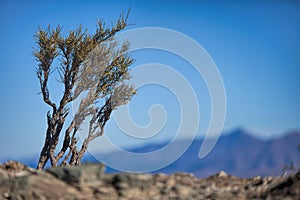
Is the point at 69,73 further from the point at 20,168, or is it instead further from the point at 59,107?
the point at 20,168

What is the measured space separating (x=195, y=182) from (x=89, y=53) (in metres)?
13.3

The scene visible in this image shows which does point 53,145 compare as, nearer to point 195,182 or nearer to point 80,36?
point 80,36

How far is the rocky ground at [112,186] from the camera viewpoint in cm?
1148

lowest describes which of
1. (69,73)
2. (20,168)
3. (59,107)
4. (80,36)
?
(20,168)

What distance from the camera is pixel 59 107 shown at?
78.3ft

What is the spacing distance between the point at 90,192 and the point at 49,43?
1390 cm

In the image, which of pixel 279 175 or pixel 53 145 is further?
pixel 53 145

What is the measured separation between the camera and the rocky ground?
11484mm

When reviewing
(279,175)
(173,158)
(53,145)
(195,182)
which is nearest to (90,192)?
(195,182)

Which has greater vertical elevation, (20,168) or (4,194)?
(20,168)

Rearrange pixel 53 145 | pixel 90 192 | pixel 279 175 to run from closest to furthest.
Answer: pixel 90 192
pixel 279 175
pixel 53 145

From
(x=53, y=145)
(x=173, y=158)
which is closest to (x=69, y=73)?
(x=53, y=145)

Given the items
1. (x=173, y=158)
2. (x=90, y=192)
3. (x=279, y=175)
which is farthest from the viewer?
(x=173, y=158)

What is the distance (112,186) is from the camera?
11695 millimetres
